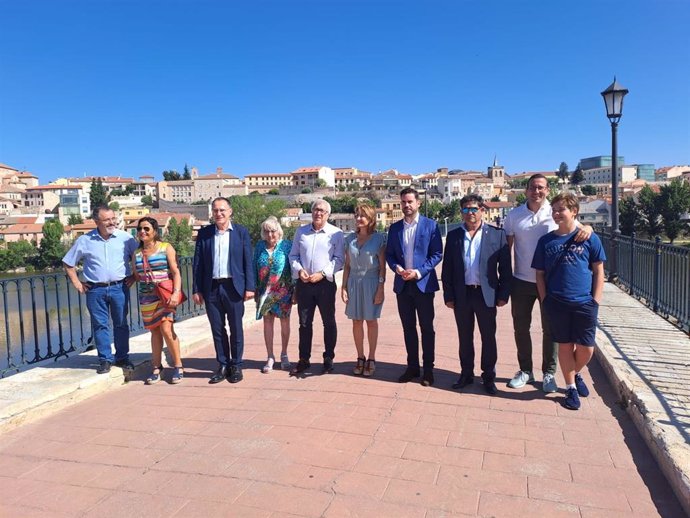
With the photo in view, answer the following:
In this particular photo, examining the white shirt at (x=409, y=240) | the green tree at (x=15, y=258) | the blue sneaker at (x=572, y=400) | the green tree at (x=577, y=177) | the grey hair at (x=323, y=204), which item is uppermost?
the green tree at (x=577, y=177)

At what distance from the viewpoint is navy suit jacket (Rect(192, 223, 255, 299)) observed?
14.8 feet

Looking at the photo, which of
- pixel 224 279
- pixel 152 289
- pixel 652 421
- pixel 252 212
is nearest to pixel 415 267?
pixel 224 279

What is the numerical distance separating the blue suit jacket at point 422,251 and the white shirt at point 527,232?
61 cm

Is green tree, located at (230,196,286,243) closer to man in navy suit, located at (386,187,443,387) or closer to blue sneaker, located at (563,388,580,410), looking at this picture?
man in navy suit, located at (386,187,443,387)

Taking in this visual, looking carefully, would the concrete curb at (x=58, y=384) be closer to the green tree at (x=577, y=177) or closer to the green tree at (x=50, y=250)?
the green tree at (x=50, y=250)

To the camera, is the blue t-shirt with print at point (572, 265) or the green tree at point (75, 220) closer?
the blue t-shirt with print at point (572, 265)

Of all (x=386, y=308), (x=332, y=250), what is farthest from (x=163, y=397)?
(x=386, y=308)

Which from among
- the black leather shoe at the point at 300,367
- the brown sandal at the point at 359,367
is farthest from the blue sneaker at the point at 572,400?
the black leather shoe at the point at 300,367

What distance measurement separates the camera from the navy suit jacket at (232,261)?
450cm

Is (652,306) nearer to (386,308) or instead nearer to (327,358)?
(386,308)

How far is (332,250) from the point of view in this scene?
4.54m

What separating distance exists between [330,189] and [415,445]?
126m

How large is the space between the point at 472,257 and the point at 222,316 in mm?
2322

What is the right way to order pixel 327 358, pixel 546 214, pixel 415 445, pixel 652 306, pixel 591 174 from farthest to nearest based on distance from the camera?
pixel 591 174
pixel 652 306
pixel 327 358
pixel 546 214
pixel 415 445
